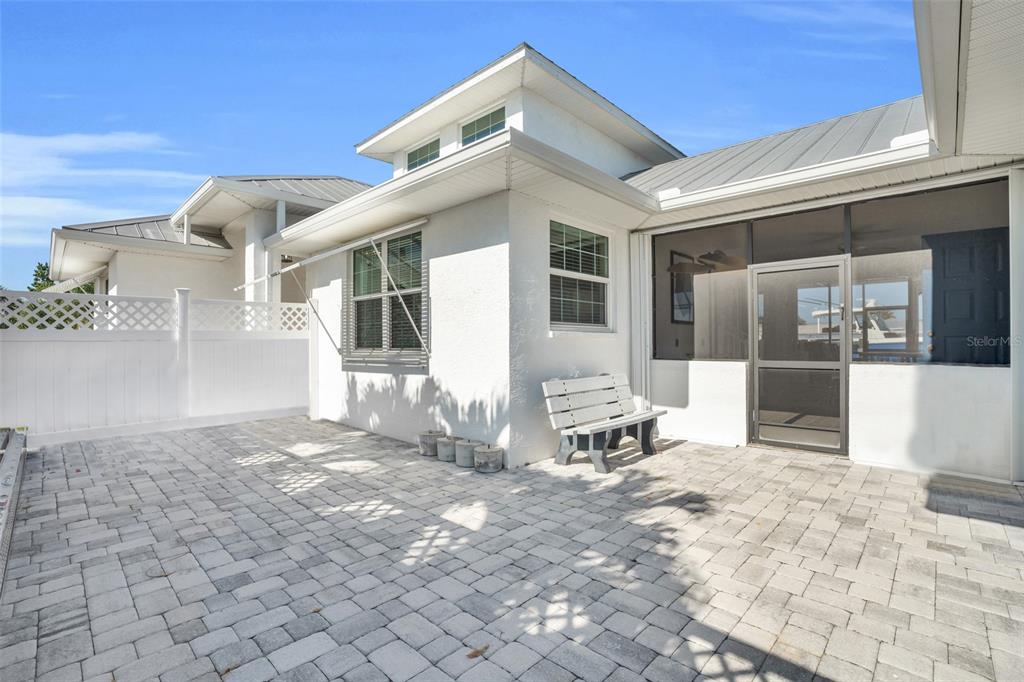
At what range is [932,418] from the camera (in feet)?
15.6

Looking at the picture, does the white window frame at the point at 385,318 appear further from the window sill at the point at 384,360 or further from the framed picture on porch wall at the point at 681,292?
the framed picture on porch wall at the point at 681,292

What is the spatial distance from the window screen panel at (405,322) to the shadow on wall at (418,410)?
0.48 meters

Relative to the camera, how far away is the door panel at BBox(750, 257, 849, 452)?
5422 mm

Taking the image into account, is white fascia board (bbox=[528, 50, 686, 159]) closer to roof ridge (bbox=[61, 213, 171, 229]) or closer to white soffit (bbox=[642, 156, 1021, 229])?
white soffit (bbox=[642, 156, 1021, 229])

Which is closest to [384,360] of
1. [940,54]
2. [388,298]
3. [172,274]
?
[388,298]

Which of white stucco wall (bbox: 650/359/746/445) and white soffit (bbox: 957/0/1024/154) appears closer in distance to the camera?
white soffit (bbox: 957/0/1024/154)

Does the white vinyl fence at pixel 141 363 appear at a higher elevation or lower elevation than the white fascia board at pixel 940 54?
lower

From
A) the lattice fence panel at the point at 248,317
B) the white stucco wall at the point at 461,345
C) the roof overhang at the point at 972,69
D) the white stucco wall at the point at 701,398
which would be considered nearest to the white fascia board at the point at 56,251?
the lattice fence panel at the point at 248,317

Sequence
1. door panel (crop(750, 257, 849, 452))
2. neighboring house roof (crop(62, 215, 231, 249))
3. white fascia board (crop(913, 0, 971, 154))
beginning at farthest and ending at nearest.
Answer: neighboring house roof (crop(62, 215, 231, 249))
door panel (crop(750, 257, 849, 452))
white fascia board (crop(913, 0, 971, 154))

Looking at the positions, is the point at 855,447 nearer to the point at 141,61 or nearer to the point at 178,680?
the point at 178,680

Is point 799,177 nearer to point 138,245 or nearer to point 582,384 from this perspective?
point 582,384

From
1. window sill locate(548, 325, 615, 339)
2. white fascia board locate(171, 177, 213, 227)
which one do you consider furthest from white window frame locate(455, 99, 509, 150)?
white fascia board locate(171, 177, 213, 227)

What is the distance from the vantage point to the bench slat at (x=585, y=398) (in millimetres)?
5188

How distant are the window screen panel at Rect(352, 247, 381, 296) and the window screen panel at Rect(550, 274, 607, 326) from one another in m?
2.94
